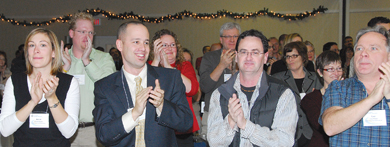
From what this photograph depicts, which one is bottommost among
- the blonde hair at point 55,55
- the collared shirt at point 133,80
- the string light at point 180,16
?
the collared shirt at point 133,80

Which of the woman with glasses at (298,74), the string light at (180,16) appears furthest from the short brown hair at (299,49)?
the string light at (180,16)

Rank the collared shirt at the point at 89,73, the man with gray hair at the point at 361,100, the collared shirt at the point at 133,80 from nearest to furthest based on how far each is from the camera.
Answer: the man with gray hair at the point at 361,100
the collared shirt at the point at 133,80
the collared shirt at the point at 89,73

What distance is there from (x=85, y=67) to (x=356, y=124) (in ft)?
7.25

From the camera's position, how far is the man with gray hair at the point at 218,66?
10.5 ft

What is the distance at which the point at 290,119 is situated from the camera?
1925 millimetres

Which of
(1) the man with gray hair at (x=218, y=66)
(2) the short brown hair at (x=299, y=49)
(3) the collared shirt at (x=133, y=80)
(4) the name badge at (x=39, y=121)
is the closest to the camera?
(3) the collared shirt at (x=133, y=80)

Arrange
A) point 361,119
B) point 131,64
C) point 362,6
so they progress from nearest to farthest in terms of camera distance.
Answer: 1. point 361,119
2. point 131,64
3. point 362,6

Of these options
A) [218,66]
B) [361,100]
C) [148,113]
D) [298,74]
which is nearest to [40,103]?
[148,113]

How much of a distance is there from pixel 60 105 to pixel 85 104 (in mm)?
827

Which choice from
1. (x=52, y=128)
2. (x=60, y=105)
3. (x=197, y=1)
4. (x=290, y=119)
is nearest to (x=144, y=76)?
(x=60, y=105)

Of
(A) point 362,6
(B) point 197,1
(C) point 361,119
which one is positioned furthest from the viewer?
(B) point 197,1

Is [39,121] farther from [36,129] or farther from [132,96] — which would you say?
[132,96]

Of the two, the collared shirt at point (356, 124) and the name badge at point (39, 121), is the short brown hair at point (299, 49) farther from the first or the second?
the name badge at point (39, 121)

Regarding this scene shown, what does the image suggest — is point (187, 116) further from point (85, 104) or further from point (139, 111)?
point (85, 104)
